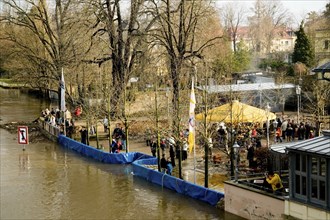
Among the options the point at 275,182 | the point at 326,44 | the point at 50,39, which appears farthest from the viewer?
the point at 326,44

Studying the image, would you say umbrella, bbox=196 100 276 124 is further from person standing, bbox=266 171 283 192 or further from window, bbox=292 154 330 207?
window, bbox=292 154 330 207

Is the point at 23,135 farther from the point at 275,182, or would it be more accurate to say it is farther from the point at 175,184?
the point at 275,182

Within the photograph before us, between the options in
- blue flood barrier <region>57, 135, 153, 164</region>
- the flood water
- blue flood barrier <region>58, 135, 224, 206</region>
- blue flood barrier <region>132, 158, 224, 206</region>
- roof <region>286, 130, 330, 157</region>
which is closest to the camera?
roof <region>286, 130, 330, 157</region>

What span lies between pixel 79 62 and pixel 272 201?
115 ft

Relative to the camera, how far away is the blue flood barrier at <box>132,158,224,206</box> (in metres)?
22.6

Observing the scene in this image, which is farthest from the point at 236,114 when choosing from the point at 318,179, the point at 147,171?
the point at 318,179

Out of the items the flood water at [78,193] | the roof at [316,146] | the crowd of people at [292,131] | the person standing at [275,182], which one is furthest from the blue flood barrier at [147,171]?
the crowd of people at [292,131]

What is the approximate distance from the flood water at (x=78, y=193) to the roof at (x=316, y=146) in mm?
4741

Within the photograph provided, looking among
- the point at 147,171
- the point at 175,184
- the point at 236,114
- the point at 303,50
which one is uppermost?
the point at 303,50

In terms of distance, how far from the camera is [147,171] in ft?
89.7

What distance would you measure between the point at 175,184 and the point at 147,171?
284 cm

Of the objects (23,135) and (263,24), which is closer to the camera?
(23,135)

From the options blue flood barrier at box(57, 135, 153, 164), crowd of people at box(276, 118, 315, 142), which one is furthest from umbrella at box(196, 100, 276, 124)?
blue flood barrier at box(57, 135, 153, 164)

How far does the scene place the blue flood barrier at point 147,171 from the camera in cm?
2290
